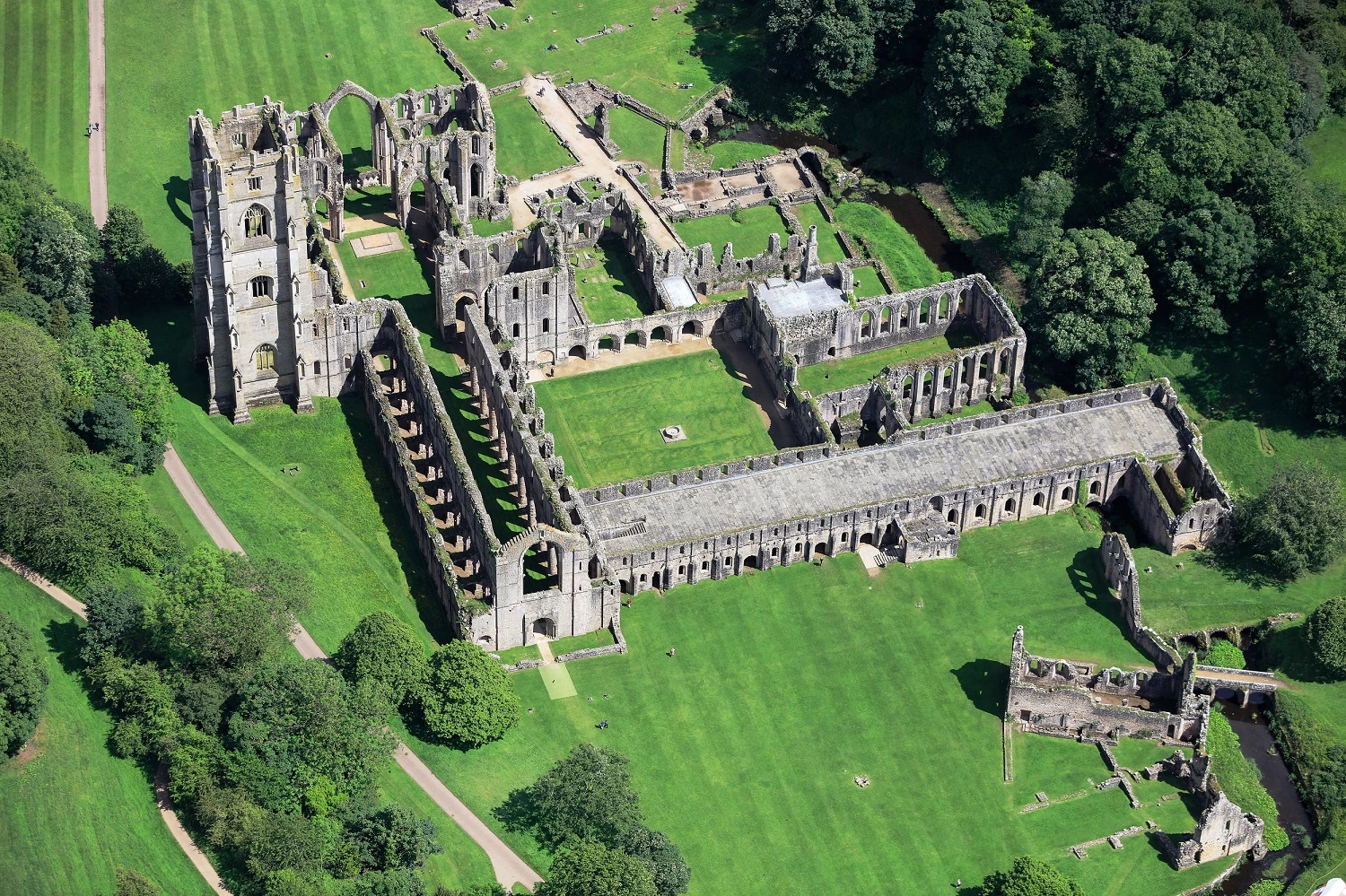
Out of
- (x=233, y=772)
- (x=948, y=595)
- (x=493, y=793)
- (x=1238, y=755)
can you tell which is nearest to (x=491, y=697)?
(x=493, y=793)

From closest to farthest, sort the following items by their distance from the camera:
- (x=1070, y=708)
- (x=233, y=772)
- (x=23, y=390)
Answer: (x=233, y=772), (x=1070, y=708), (x=23, y=390)

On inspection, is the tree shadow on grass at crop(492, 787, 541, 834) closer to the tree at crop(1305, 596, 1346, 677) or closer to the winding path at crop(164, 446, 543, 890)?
the winding path at crop(164, 446, 543, 890)

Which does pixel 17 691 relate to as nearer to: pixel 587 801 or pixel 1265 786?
pixel 587 801

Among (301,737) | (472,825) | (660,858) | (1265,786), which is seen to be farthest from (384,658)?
(1265,786)

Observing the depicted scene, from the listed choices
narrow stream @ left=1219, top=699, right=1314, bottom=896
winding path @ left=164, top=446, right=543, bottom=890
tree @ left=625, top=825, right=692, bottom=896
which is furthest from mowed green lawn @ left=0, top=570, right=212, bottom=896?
narrow stream @ left=1219, top=699, right=1314, bottom=896

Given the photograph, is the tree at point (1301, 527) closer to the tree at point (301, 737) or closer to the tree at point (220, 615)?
the tree at point (301, 737)

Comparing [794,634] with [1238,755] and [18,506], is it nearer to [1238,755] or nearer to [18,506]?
[1238,755]

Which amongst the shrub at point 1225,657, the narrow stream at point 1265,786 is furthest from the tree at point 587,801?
the shrub at point 1225,657
